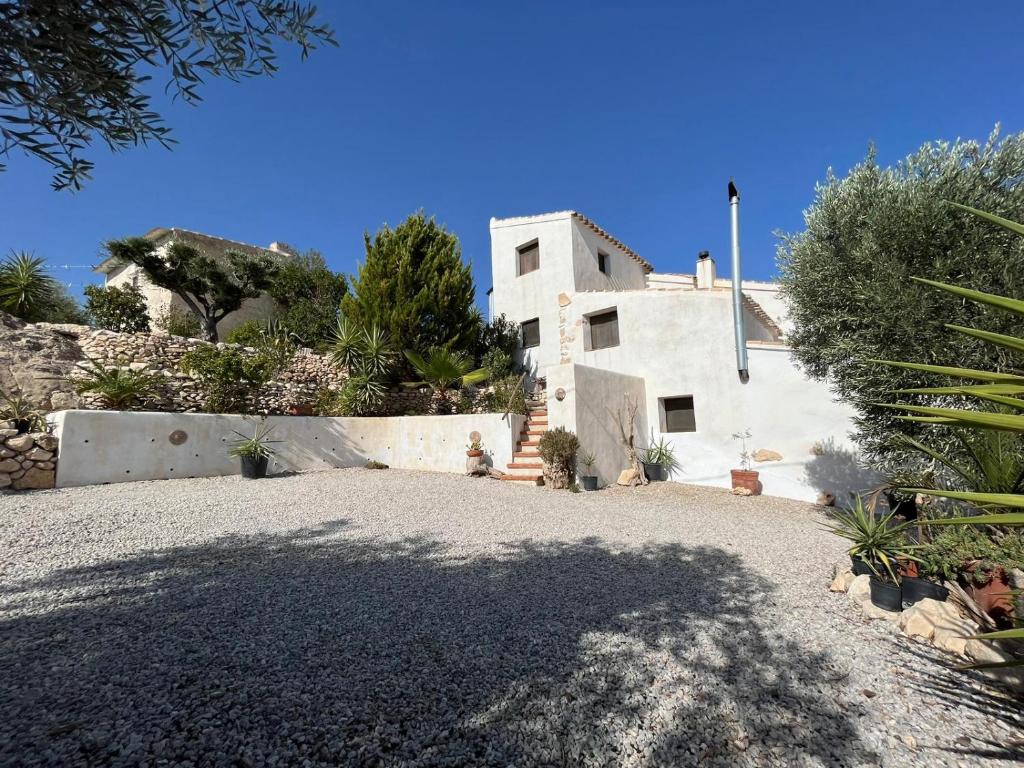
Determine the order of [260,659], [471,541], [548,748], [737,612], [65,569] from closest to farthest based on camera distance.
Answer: [548,748], [260,659], [737,612], [65,569], [471,541]

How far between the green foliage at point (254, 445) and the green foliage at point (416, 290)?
4.15 metres

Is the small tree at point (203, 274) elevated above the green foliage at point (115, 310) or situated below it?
above

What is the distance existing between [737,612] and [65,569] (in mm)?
5401

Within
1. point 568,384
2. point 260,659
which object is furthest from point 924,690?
point 568,384

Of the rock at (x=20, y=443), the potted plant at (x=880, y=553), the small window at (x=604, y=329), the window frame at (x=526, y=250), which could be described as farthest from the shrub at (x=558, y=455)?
the rock at (x=20, y=443)

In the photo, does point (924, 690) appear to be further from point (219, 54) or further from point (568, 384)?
point (568, 384)

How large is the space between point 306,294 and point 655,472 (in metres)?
14.4

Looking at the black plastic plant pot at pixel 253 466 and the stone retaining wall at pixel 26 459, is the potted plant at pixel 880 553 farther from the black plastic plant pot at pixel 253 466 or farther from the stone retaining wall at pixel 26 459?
the stone retaining wall at pixel 26 459

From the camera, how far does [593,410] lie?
8.84 m

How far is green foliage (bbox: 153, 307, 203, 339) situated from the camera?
1343 cm

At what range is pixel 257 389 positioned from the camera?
30.8ft

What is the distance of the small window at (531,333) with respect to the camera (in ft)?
44.4

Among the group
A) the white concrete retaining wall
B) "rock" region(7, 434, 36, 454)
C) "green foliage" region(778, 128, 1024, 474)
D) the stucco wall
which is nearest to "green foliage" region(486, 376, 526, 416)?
the white concrete retaining wall

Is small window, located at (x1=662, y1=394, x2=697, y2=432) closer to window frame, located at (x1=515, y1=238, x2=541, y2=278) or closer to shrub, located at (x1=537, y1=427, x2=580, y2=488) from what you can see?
shrub, located at (x1=537, y1=427, x2=580, y2=488)
